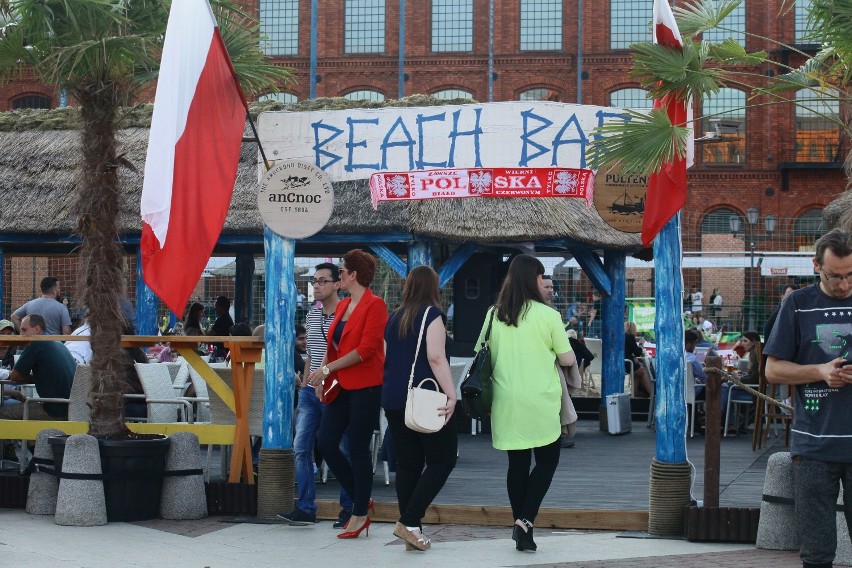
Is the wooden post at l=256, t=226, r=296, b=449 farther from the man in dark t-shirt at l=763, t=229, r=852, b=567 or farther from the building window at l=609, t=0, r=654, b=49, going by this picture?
the building window at l=609, t=0, r=654, b=49

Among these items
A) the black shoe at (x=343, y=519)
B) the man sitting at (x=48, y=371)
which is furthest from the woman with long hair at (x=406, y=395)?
the man sitting at (x=48, y=371)

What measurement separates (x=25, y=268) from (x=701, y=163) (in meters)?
22.4

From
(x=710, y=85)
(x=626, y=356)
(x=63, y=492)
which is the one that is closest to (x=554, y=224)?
(x=626, y=356)

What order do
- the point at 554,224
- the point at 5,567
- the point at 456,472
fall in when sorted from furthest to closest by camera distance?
the point at 554,224, the point at 456,472, the point at 5,567

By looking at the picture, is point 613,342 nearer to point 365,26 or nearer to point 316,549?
point 316,549

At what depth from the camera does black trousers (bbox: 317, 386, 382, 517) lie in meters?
8.07

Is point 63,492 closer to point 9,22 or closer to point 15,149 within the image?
point 9,22

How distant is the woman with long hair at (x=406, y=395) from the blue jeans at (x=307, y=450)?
102 cm

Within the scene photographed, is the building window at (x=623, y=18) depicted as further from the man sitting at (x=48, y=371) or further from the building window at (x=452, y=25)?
the man sitting at (x=48, y=371)

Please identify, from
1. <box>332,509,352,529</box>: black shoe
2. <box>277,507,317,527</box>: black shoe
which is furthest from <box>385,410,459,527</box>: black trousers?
<box>277,507,317,527</box>: black shoe

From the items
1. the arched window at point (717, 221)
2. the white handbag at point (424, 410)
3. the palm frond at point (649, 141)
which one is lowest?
the white handbag at point (424, 410)

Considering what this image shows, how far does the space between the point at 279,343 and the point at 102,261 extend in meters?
1.40

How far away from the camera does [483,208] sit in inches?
608

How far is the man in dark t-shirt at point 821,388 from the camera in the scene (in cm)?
554
